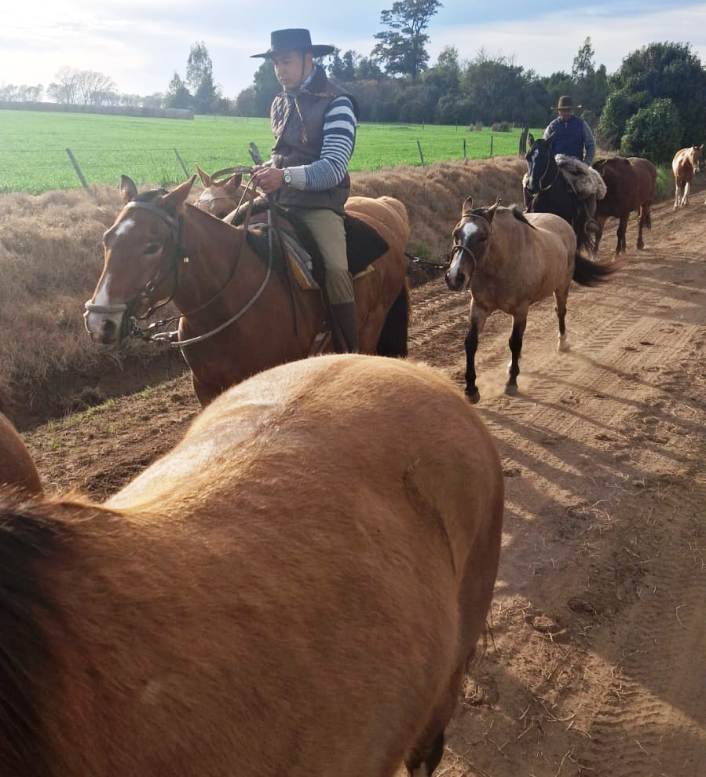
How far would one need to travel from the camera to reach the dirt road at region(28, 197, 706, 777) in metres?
3.05

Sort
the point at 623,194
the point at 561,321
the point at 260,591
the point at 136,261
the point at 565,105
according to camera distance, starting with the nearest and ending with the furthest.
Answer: the point at 260,591, the point at 136,261, the point at 561,321, the point at 565,105, the point at 623,194

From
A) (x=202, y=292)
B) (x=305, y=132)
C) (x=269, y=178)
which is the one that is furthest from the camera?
(x=305, y=132)

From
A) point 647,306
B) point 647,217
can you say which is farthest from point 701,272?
point 647,217

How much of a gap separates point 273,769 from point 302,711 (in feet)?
0.38

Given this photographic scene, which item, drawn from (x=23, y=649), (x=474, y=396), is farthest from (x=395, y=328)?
(x=23, y=649)

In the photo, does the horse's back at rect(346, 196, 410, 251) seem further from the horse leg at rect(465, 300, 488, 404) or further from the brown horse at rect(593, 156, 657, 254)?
the brown horse at rect(593, 156, 657, 254)

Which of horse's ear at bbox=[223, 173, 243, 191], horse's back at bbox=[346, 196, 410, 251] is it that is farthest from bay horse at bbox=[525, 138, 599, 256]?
horse's ear at bbox=[223, 173, 243, 191]

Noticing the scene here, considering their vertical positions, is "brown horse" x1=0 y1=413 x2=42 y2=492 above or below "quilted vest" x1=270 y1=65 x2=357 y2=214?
below

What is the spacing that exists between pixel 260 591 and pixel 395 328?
5.39 m

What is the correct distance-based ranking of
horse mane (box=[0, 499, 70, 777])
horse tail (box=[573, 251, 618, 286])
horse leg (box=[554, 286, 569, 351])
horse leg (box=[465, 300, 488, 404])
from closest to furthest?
horse mane (box=[0, 499, 70, 777]) → horse leg (box=[465, 300, 488, 404]) → horse leg (box=[554, 286, 569, 351]) → horse tail (box=[573, 251, 618, 286])

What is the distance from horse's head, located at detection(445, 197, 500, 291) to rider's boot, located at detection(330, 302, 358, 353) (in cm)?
176

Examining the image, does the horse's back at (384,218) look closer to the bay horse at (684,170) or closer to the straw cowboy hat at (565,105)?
the straw cowboy hat at (565,105)

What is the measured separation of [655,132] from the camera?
892 inches

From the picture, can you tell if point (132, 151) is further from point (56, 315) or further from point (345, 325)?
point (345, 325)
